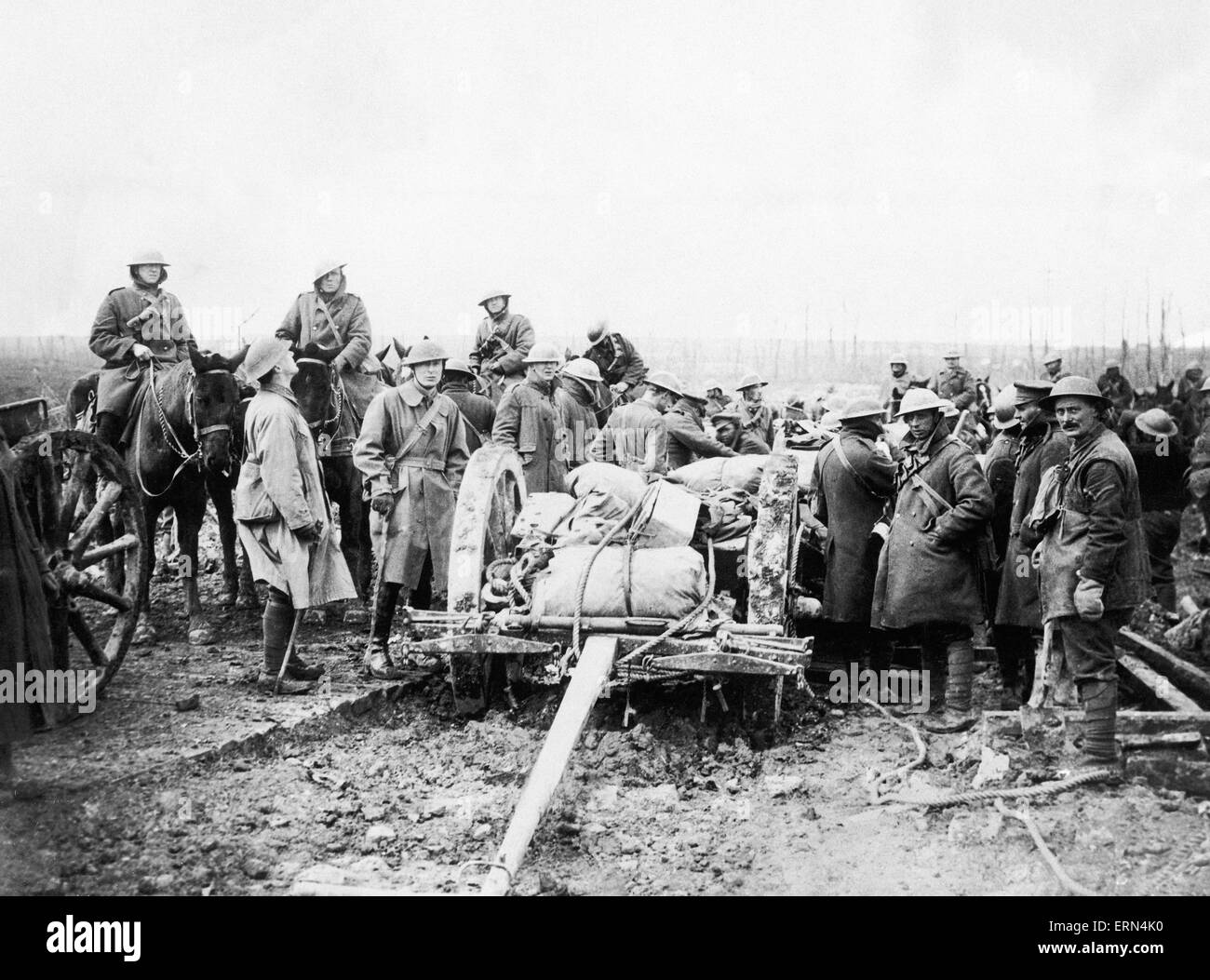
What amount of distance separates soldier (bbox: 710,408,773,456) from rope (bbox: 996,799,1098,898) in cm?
407

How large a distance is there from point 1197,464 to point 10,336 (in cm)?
655

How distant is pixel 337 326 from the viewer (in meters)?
7.91

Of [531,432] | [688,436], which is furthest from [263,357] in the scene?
[688,436]

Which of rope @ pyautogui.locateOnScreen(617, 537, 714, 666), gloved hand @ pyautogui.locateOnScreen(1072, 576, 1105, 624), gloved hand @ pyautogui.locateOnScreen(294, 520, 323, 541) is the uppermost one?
gloved hand @ pyautogui.locateOnScreen(294, 520, 323, 541)

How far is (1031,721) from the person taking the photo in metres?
5.00

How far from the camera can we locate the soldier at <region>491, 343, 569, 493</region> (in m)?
7.66

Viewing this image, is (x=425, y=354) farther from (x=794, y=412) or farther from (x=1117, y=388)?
(x=1117, y=388)

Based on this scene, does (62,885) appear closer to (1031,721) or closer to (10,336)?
(10,336)

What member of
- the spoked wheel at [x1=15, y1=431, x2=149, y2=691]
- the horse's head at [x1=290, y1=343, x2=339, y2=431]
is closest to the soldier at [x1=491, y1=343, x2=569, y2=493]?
the horse's head at [x1=290, y1=343, x2=339, y2=431]

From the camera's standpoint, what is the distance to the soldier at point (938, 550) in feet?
18.4

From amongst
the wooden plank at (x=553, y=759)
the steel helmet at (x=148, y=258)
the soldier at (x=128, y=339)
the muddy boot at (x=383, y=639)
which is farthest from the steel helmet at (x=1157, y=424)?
the steel helmet at (x=148, y=258)

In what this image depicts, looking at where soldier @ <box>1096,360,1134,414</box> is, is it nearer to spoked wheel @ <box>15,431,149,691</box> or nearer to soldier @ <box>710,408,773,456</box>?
soldier @ <box>710,408,773,456</box>

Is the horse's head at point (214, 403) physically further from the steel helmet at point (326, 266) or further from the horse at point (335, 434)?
the steel helmet at point (326, 266)

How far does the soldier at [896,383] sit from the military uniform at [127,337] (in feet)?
23.2
